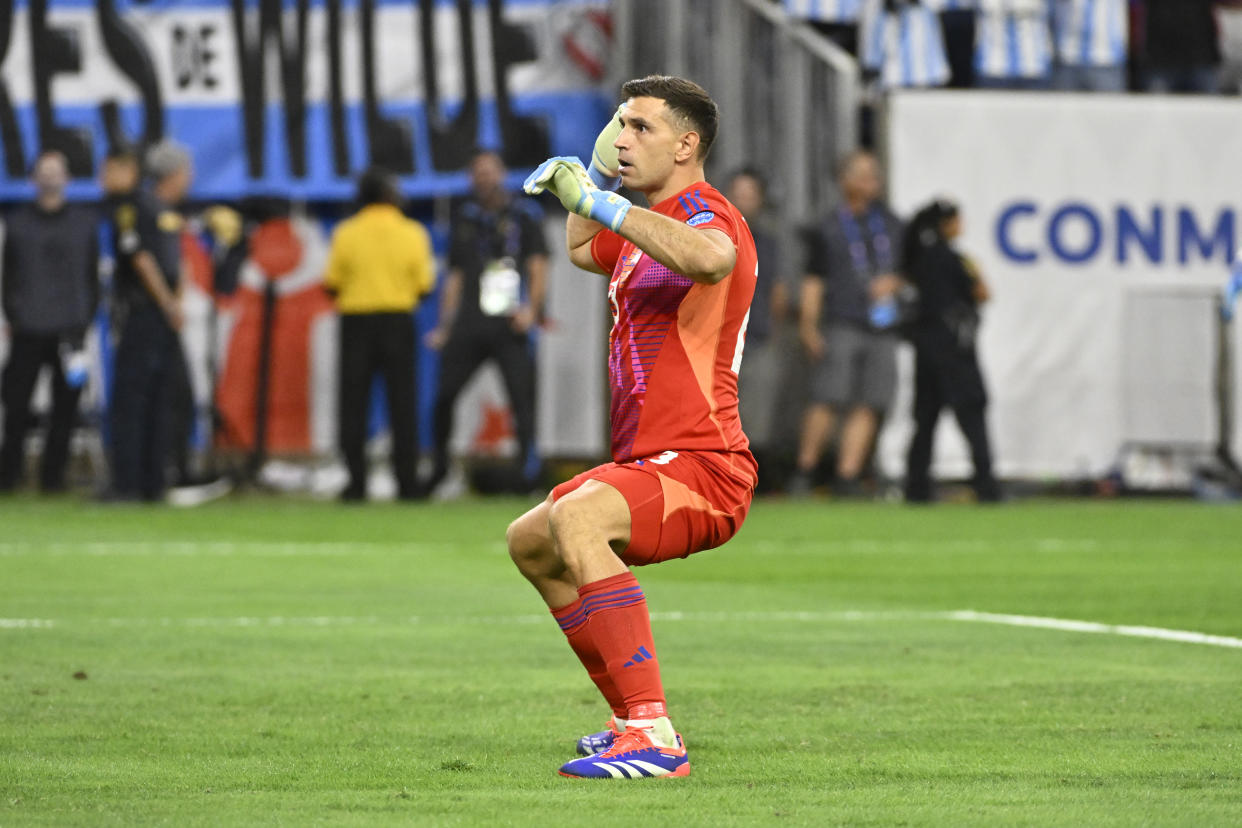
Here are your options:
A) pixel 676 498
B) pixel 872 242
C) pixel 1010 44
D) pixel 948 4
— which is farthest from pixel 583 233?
pixel 1010 44

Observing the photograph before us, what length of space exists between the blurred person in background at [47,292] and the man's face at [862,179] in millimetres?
5838

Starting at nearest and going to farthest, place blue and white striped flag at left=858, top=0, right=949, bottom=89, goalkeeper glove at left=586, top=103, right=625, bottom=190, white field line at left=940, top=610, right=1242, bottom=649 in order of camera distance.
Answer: goalkeeper glove at left=586, top=103, right=625, bottom=190
white field line at left=940, top=610, right=1242, bottom=649
blue and white striped flag at left=858, top=0, right=949, bottom=89

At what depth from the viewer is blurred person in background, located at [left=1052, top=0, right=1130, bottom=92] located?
20.2 m

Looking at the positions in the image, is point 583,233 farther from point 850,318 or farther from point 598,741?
point 850,318

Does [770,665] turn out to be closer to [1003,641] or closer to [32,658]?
[1003,641]

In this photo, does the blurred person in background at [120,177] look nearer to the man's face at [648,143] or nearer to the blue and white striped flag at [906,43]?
the blue and white striped flag at [906,43]

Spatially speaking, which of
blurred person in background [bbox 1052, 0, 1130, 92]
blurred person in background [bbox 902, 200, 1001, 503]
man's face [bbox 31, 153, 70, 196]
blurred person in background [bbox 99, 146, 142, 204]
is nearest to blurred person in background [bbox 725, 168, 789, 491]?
blurred person in background [bbox 902, 200, 1001, 503]

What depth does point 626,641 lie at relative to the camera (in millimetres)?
5652

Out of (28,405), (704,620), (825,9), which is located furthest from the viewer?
(825,9)

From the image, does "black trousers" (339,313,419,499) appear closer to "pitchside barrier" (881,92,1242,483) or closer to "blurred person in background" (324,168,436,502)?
"blurred person in background" (324,168,436,502)

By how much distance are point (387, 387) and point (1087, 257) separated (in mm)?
6090

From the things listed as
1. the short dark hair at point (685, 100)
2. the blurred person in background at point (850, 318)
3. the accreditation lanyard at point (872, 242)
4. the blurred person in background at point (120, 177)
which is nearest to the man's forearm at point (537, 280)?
the blurred person in background at point (850, 318)

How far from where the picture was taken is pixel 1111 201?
1969 centimetres

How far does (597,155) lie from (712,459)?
3.03ft
